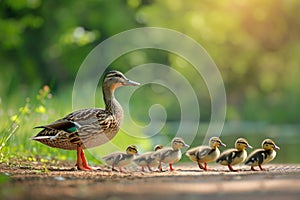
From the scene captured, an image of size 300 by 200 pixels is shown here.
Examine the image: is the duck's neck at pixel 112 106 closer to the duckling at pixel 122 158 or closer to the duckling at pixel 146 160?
the duckling at pixel 122 158

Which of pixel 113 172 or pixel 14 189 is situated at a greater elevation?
pixel 113 172

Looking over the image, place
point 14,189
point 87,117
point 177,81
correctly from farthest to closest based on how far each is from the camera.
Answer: point 177,81, point 87,117, point 14,189

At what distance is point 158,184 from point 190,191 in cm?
64

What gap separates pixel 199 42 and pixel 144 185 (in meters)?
30.1

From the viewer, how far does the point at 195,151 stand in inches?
391

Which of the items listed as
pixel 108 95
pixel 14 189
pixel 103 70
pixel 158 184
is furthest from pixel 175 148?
pixel 103 70

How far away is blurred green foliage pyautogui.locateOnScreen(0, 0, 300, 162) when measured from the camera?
31266 mm

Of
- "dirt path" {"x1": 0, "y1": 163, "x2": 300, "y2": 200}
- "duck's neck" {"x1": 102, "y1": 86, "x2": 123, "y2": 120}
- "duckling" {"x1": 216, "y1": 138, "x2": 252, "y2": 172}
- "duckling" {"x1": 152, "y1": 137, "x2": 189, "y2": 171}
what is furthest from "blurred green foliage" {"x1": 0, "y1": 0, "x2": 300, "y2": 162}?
"dirt path" {"x1": 0, "y1": 163, "x2": 300, "y2": 200}

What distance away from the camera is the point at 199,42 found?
3712cm

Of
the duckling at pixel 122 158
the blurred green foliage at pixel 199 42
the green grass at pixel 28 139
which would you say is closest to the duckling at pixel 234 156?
the duckling at pixel 122 158

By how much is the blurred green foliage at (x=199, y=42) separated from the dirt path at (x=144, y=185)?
1742cm

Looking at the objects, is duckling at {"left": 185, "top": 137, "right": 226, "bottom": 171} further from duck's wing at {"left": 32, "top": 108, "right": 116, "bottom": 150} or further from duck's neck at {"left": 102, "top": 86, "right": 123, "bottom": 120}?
duck's wing at {"left": 32, "top": 108, "right": 116, "bottom": 150}

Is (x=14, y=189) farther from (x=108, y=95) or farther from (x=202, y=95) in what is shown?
(x=202, y=95)

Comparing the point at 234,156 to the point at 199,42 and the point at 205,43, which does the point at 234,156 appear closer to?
the point at 205,43
